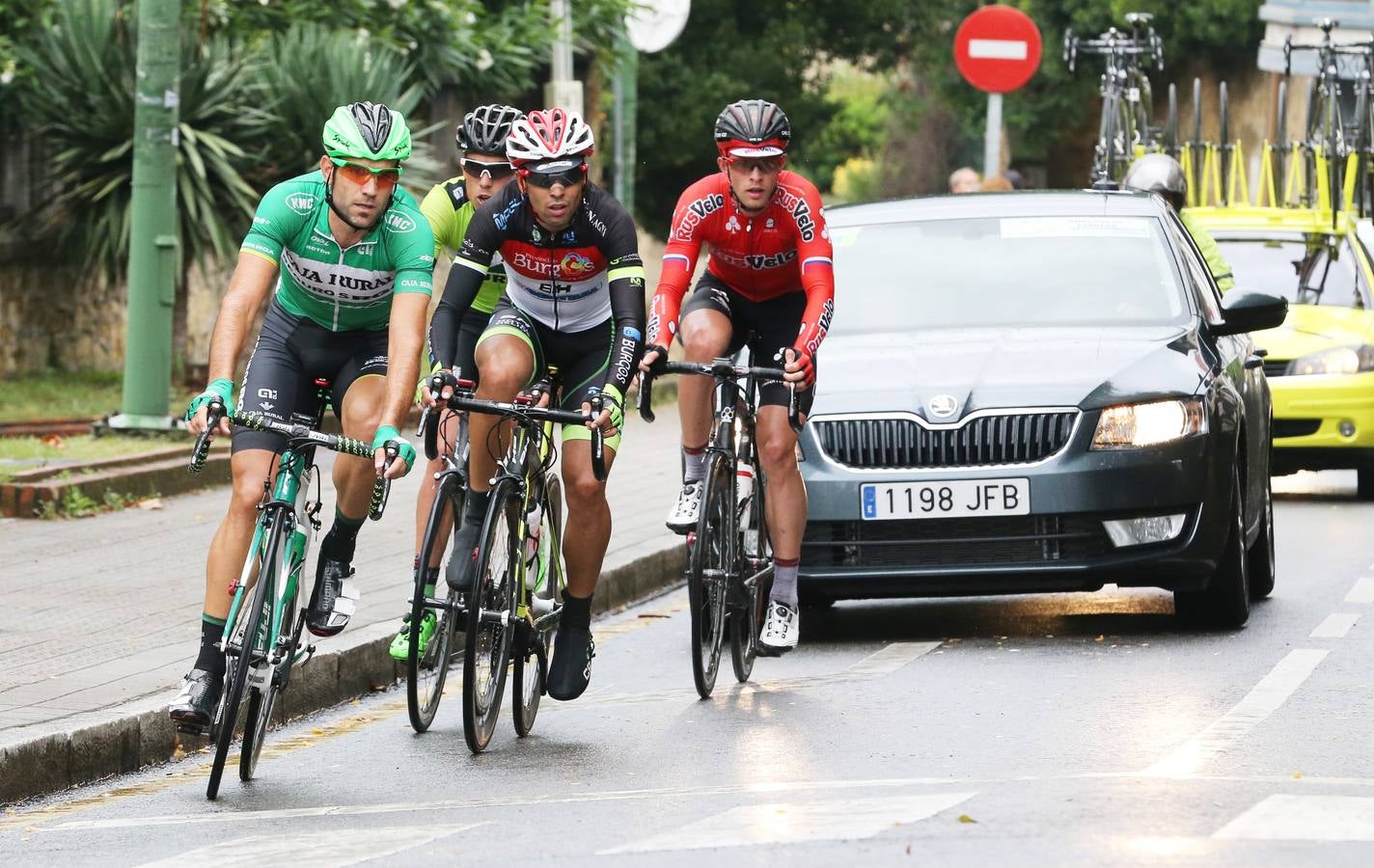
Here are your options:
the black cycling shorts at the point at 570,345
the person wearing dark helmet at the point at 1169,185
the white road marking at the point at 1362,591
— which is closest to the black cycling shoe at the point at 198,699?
the black cycling shorts at the point at 570,345

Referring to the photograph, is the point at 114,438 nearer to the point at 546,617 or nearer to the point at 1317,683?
the point at 546,617

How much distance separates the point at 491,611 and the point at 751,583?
1.31 meters

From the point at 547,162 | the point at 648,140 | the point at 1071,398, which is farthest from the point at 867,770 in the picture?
the point at 648,140

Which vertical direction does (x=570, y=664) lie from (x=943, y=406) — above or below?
below

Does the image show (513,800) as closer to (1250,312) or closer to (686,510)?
(686,510)

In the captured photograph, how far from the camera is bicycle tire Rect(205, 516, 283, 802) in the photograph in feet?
23.2

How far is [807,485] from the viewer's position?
380 inches

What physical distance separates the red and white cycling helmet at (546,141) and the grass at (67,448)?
5811 mm

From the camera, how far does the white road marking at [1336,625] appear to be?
32.6 ft

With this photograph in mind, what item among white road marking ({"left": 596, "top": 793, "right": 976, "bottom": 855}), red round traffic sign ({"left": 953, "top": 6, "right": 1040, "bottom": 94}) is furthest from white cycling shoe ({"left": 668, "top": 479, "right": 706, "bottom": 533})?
red round traffic sign ({"left": 953, "top": 6, "right": 1040, "bottom": 94})

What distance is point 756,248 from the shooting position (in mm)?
8914

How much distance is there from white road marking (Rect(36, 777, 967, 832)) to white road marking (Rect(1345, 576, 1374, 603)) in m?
4.49

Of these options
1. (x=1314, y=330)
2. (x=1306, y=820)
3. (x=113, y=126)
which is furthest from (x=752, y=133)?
(x=113, y=126)

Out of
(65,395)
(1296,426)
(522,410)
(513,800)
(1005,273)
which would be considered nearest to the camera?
(513,800)
